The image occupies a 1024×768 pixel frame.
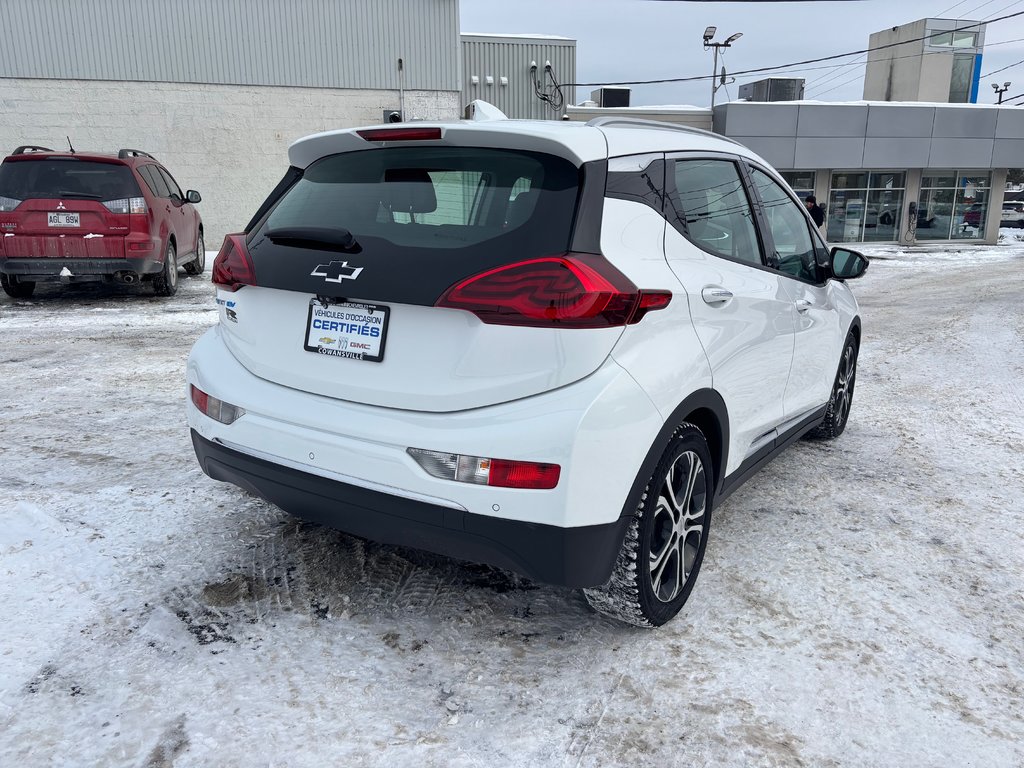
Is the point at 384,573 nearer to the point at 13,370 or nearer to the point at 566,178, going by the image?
the point at 566,178

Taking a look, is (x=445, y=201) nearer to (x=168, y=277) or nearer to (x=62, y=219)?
(x=62, y=219)

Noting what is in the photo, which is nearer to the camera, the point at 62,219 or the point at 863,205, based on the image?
the point at 62,219

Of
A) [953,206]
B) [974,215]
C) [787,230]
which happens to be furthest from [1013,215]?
[787,230]

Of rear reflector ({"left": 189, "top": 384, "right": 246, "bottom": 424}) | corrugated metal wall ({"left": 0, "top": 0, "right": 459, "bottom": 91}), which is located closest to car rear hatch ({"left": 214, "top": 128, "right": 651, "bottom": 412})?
rear reflector ({"left": 189, "top": 384, "right": 246, "bottom": 424})

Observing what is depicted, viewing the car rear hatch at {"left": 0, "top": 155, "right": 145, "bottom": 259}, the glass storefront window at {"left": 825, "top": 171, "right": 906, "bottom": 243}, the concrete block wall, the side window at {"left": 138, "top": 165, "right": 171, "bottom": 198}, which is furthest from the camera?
the glass storefront window at {"left": 825, "top": 171, "right": 906, "bottom": 243}

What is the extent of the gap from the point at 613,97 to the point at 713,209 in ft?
91.3

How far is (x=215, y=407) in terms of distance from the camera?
2928 millimetres

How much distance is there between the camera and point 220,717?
7.64 feet

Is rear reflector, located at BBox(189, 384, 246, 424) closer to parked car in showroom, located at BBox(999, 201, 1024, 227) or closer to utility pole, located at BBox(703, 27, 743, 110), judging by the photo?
utility pole, located at BBox(703, 27, 743, 110)

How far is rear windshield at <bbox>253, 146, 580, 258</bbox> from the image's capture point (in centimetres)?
244

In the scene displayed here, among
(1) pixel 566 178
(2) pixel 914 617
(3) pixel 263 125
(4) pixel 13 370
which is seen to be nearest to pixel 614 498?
(1) pixel 566 178

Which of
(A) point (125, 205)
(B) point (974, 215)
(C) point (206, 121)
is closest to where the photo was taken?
(A) point (125, 205)

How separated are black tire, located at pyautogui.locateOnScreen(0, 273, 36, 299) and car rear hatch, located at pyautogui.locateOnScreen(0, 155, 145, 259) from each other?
0.94 metres

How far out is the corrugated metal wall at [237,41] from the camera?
18.1 m
